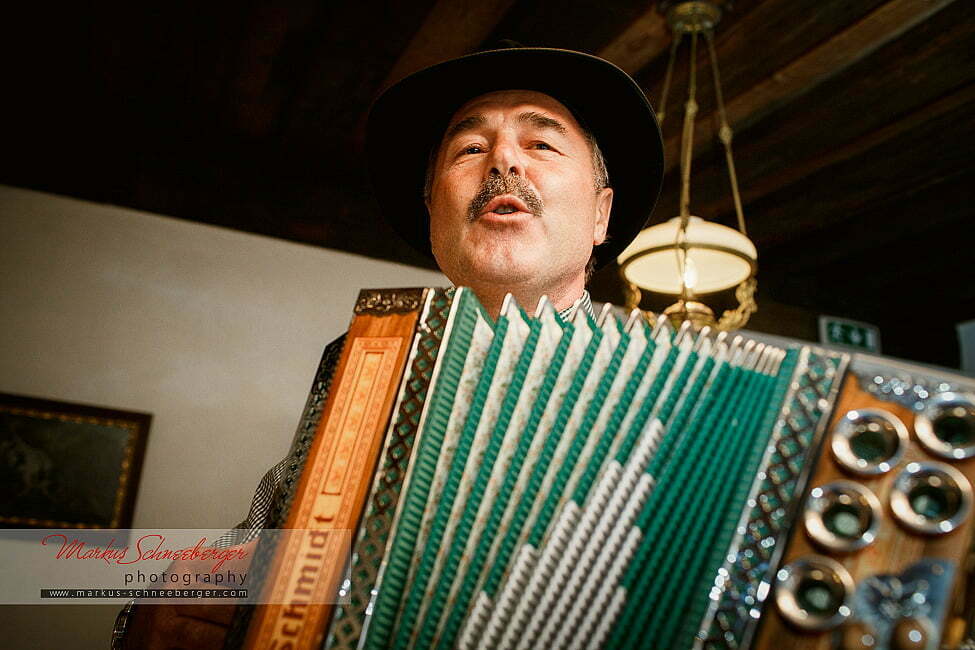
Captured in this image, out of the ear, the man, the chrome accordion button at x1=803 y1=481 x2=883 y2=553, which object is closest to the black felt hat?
the man

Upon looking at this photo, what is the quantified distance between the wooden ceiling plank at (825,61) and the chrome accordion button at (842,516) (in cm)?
203

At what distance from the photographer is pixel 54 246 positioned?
9.70ft

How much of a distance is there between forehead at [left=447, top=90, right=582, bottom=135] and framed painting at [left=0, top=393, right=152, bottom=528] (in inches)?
88.0

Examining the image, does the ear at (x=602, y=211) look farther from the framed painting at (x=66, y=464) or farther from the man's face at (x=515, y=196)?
the framed painting at (x=66, y=464)

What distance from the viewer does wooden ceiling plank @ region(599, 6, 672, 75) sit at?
220 cm

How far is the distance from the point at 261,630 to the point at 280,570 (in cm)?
5

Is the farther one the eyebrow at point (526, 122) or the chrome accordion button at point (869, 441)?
the eyebrow at point (526, 122)

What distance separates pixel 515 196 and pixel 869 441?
0.67m

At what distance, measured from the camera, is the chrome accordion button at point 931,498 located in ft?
1.95

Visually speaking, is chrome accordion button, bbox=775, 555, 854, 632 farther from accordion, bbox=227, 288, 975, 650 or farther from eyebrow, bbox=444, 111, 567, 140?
eyebrow, bbox=444, 111, 567, 140

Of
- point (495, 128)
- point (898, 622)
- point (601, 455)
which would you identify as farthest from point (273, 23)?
point (898, 622)

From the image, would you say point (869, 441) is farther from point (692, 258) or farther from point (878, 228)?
point (878, 228)

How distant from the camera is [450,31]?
2289mm

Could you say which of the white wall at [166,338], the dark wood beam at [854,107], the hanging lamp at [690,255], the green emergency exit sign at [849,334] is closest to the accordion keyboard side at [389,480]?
the hanging lamp at [690,255]
